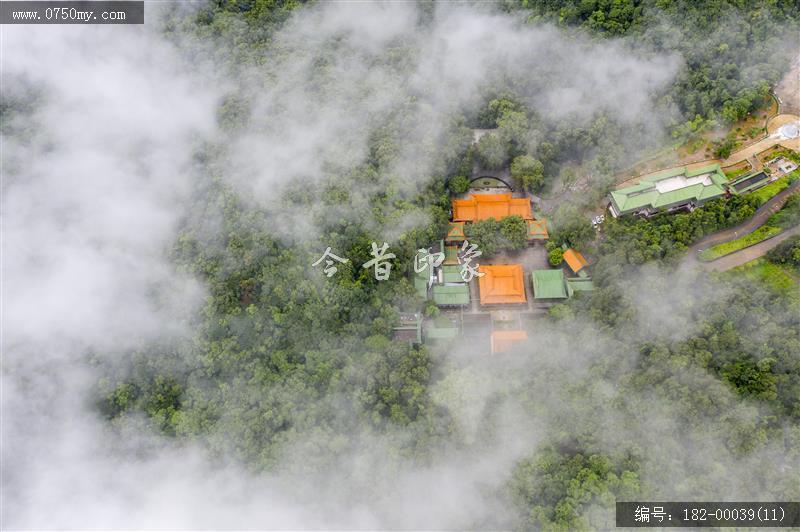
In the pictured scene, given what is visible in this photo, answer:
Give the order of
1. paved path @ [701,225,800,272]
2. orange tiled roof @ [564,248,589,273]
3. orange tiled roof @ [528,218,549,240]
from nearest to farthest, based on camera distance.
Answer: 1. paved path @ [701,225,800,272]
2. orange tiled roof @ [564,248,589,273]
3. orange tiled roof @ [528,218,549,240]

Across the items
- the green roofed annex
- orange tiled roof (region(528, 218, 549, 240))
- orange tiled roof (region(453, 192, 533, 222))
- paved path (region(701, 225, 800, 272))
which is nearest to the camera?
paved path (region(701, 225, 800, 272))

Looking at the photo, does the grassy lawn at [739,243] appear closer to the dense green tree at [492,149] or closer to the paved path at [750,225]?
the paved path at [750,225]

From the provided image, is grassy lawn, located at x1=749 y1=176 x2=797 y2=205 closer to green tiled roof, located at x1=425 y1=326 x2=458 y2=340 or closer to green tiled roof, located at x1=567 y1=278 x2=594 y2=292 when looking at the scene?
green tiled roof, located at x1=567 y1=278 x2=594 y2=292

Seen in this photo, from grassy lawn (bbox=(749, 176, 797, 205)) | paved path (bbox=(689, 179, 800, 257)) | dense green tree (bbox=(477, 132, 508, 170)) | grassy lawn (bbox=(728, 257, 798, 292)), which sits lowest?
grassy lawn (bbox=(728, 257, 798, 292))

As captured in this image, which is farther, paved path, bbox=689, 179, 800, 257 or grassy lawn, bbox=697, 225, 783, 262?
paved path, bbox=689, 179, 800, 257

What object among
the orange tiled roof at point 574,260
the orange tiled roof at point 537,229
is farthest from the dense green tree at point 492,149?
the orange tiled roof at point 574,260

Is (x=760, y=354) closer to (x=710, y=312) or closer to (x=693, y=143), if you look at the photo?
(x=710, y=312)

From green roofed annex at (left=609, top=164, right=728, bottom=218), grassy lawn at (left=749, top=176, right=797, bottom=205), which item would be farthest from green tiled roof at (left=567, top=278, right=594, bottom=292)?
grassy lawn at (left=749, top=176, right=797, bottom=205)
